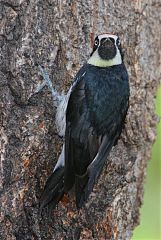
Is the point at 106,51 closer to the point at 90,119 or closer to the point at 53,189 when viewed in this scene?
the point at 90,119

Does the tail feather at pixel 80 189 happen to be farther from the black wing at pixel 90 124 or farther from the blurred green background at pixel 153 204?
the blurred green background at pixel 153 204

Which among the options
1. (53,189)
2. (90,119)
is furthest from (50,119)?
(53,189)

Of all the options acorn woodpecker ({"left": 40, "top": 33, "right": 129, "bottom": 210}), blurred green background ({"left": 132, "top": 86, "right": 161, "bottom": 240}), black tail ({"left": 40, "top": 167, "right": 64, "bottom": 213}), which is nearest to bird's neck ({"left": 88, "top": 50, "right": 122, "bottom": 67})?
acorn woodpecker ({"left": 40, "top": 33, "right": 129, "bottom": 210})

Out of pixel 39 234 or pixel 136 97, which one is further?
pixel 136 97

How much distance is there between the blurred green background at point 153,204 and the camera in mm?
5309

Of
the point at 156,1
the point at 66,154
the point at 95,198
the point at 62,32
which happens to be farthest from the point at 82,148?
the point at 156,1

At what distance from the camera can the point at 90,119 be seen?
3982mm

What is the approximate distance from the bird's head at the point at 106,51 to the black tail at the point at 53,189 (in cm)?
83

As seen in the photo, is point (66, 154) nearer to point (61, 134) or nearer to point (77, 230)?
point (61, 134)

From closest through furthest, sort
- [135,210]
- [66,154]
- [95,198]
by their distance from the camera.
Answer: [66,154] → [95,198] → [135,210]

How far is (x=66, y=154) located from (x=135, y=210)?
0.94 meters

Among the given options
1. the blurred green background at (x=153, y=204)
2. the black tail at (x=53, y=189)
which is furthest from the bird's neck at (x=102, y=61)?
the blurred green background at (x=153, y=204)

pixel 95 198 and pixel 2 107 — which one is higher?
pixel 2 107

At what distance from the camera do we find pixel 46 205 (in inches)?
150
